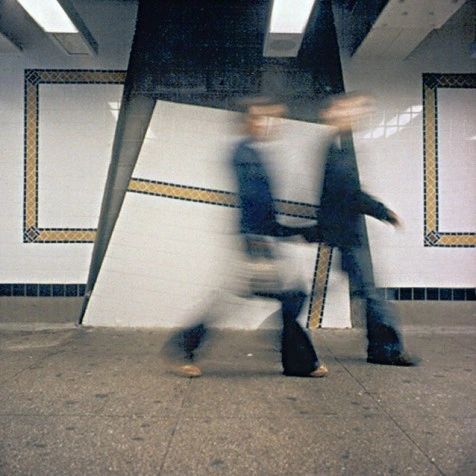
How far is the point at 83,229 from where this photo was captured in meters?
5.79

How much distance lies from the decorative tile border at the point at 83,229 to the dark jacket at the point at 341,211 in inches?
73.0

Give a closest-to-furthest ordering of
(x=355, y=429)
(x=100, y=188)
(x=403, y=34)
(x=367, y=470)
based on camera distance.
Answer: (x=367, y=470) < (x=355, y=429) < (x=403, y=34) < (x=100, y=188)

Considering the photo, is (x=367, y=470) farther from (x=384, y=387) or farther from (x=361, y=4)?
(x=361, y=4)

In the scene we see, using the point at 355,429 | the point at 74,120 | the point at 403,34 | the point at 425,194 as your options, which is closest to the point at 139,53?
the point at 74,120

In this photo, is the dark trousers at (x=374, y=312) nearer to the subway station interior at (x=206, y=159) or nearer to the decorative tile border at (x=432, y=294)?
the subway station interior at (x=206, y=159)

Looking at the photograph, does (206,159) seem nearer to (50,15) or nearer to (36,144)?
(36,144)

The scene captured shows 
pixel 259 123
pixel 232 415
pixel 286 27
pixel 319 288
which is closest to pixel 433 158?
pixel 319 288

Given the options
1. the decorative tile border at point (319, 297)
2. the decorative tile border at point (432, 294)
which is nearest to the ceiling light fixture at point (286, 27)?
the decorative tile border at point (319, 297)

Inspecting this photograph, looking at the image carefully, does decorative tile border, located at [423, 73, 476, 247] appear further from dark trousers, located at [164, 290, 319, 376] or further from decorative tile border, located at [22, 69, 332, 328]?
dark trousers, located at [164, 290, 319, 376]

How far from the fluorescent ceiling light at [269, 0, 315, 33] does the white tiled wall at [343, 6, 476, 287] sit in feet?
3.86

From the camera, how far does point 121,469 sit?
2.29 metres

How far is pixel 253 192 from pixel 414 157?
316 cm

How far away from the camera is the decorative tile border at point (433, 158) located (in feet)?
19.4

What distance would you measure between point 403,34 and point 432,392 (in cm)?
360
